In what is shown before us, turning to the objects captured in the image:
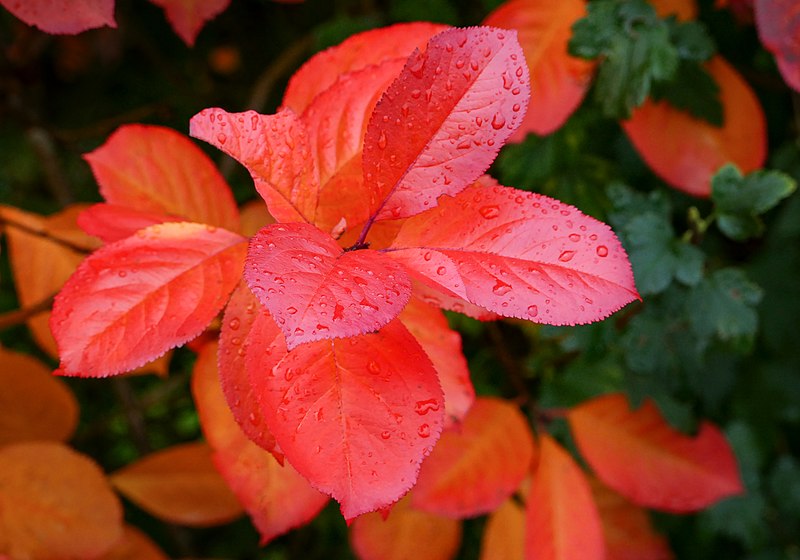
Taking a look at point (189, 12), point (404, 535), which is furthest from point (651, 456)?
point (189, 12)

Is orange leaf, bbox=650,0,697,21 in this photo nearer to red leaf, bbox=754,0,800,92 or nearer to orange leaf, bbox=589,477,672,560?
red leaf, bbox=754,0,800,92

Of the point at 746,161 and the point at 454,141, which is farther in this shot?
the point at 746,161

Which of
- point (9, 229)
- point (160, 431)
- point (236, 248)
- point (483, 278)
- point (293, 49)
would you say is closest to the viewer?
point (483, 278)

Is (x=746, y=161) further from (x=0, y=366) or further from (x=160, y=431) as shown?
(x=160, y=431)

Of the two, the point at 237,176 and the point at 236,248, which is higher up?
the point at 236,248

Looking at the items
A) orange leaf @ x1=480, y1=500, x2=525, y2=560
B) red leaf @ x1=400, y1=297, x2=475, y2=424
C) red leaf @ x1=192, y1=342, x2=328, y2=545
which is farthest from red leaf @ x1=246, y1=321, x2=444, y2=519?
orange leaf @ x1=480, y1=500, x2=525, y2=560

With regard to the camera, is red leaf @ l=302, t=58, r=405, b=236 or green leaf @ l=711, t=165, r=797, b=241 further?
green leaf @ l=711, t=165, r=797, b=241

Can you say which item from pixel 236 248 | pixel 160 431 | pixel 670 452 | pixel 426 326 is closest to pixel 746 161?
pixel 670 452

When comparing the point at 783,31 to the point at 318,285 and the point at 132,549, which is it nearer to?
the point at 318,285
